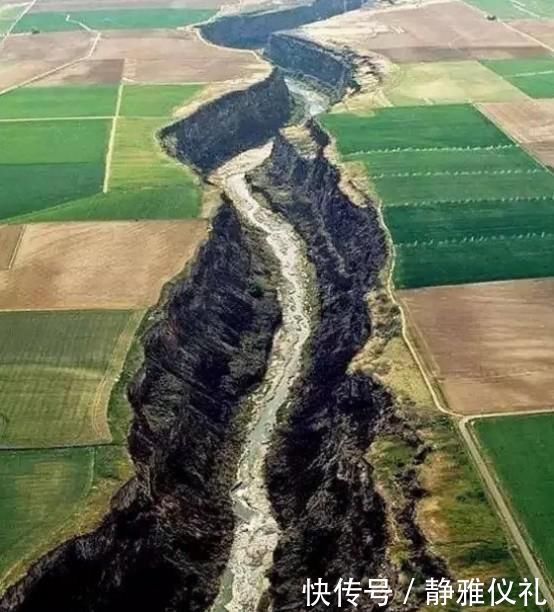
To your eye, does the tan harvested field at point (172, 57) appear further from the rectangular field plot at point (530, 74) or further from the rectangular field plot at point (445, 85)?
the rectangular field plot at point (530, 74)

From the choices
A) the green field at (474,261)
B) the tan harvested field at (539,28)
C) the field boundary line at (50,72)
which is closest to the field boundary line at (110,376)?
the green field at (474,261)

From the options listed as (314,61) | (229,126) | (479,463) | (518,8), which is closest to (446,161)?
(229,126)

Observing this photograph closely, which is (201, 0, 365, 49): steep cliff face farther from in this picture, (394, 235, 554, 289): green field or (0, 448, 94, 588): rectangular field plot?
(0, 448, 94, 588): rectangular field plot

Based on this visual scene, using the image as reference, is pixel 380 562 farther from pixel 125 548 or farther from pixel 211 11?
pixel 211 11

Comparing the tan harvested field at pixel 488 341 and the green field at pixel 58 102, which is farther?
the green field at pixel 58 102

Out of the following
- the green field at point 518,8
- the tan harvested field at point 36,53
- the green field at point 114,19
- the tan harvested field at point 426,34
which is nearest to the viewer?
the tan harvested field at point 36,53

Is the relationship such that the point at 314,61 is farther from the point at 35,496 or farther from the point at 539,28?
the point at 35,496
